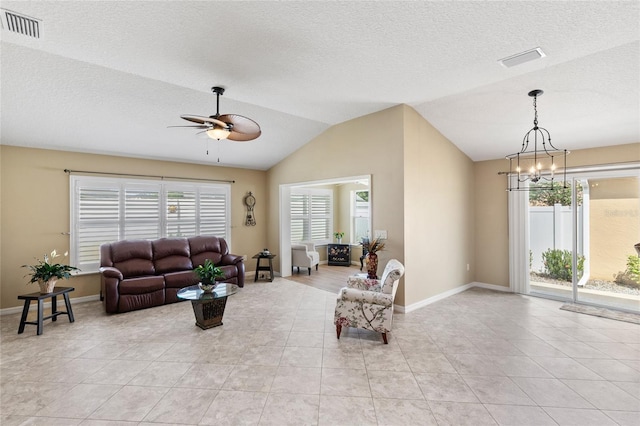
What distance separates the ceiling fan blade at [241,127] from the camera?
3029 mm

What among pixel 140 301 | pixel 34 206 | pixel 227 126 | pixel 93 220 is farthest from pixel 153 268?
pixel 227 126

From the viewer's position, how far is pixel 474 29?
2354 mm

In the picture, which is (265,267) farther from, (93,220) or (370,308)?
(370,308)

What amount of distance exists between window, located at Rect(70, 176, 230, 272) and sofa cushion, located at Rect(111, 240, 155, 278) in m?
0.39

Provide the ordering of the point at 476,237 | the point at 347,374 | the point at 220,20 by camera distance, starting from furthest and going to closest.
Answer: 1. the point at 476,237
2. the point at 347,374
3. the point at 220,20

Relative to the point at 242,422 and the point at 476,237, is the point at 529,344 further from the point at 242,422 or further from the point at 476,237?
the point at 242,422

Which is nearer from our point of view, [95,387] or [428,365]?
[95,387]

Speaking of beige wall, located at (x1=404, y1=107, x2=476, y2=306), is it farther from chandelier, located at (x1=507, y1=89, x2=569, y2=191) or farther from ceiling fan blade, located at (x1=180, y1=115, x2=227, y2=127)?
ceiling fan blade, located at (x1=180, y1=115, x2=227, y2=127)

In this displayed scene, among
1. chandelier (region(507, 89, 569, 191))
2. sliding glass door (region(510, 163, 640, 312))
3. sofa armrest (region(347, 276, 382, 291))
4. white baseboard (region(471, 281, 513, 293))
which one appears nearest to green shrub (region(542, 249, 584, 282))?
sliding glass door (region(510, 163, 640, 312))

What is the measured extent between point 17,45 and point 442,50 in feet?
13.1

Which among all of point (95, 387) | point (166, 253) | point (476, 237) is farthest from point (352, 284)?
point (166, 253)

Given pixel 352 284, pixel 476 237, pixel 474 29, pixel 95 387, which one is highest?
pixel 474 29

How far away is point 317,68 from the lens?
307cm

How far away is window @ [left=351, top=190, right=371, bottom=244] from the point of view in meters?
8.84
